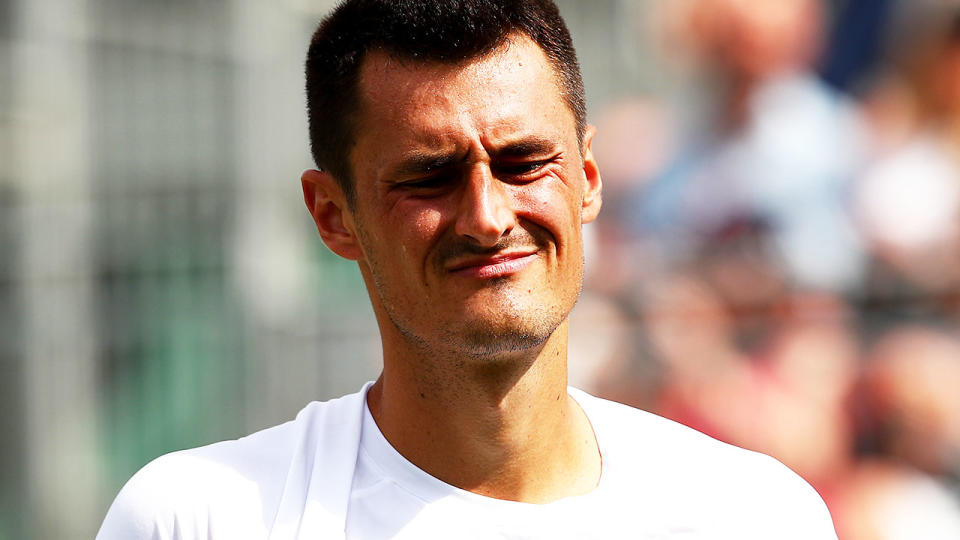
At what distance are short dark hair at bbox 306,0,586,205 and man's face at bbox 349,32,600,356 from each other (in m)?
0.04

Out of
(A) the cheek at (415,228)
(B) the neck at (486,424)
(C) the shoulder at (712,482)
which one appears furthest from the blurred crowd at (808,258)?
(A) the cheek at (415,228)

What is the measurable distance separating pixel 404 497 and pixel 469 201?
570 millimetres

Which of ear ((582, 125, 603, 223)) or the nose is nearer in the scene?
the nose

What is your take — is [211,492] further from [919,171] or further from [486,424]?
[919,171]

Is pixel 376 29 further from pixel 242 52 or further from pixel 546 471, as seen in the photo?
pixel 242 52

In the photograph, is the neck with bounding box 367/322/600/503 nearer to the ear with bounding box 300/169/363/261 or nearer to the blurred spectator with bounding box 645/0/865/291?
the ear with bounding box 300/169/363/261

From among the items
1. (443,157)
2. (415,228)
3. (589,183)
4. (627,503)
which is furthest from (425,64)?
(627,503)

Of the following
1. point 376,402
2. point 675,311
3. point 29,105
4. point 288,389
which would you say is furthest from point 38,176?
point 376,402

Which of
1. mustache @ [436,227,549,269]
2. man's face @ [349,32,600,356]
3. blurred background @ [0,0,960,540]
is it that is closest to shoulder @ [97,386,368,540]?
man's face @ [349,32,600,356]

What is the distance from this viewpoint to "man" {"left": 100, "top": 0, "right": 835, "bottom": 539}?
7.34 feet

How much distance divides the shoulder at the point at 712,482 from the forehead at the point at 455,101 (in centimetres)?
65

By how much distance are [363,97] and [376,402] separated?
62 cm

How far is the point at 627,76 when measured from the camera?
558 centimetres

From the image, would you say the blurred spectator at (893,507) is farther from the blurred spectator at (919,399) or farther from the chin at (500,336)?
the chin at (500,336)
